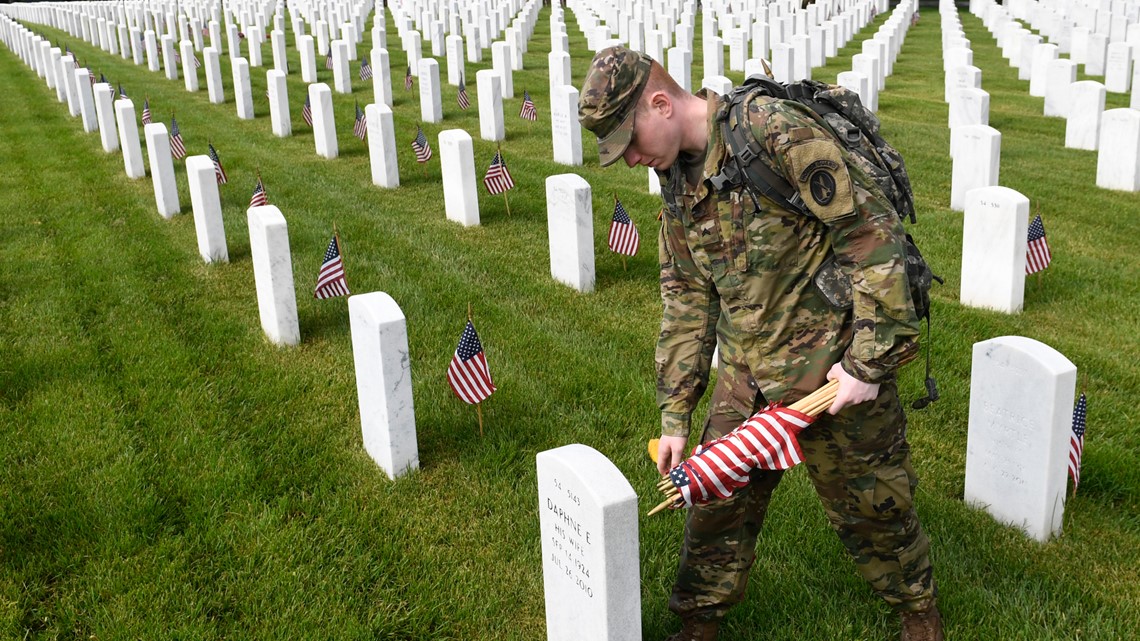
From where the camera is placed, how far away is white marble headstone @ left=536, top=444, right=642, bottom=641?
122 inches

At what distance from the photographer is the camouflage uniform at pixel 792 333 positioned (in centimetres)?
294

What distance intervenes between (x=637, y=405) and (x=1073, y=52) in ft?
66.1

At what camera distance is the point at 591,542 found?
10.4ft

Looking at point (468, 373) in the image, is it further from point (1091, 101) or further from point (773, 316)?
point (1091, 101)

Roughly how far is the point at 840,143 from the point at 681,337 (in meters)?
0.86

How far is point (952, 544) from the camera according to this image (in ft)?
14.2

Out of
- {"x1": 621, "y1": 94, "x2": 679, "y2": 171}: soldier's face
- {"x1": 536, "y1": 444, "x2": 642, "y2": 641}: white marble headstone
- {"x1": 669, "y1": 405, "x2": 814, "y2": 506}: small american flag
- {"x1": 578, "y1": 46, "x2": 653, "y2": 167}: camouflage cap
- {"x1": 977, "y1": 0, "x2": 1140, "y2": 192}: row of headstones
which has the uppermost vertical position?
{"x1": 578, "y1": 46, "x2": 653, "y2": 167}: camouflage cap

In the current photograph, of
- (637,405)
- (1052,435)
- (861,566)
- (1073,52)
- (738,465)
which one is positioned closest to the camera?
(738,465)

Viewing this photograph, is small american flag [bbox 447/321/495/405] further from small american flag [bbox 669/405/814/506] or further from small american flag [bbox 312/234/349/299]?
small american flag [bbox 669/405/814/506]

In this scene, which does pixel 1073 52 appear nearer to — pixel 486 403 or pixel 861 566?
pixel 486 403

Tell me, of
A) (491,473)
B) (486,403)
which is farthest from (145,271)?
(491,473)

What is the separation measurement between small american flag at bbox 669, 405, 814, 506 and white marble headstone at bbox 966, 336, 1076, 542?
1.52 metres

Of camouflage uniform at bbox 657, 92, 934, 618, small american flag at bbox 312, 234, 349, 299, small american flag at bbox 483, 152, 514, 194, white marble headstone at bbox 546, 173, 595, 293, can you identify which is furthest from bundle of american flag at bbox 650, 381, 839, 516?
small american flag at bbox 483, 152, 514, 194

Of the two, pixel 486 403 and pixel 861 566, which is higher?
pixel 861 566
